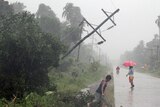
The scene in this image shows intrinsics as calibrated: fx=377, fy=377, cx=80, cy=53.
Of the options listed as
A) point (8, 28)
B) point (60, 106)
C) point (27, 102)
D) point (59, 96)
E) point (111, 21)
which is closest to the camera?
point (27, 102)

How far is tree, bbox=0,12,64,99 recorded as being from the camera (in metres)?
17.9

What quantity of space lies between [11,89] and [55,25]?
42311mm

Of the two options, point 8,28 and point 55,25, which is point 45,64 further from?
point 55,25

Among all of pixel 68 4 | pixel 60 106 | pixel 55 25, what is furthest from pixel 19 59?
pixel 68 4

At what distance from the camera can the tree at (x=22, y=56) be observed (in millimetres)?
17938

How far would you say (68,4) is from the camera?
8669 centimetres

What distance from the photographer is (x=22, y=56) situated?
19.0 m

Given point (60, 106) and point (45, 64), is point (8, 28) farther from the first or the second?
point (60, 106)

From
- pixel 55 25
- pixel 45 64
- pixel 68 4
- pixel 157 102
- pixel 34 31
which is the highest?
pixel 68 4

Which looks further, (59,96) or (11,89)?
(11,89)

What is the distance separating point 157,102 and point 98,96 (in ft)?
16.6

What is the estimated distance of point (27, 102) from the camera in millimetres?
13375

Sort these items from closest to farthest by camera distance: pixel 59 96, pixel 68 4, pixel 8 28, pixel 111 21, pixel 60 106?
pixel 60 106 → pixel 59 96 → pixel 8 28 → pixel 111 21 → pixel 68 4

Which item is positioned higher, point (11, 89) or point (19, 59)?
point (19, 59)
